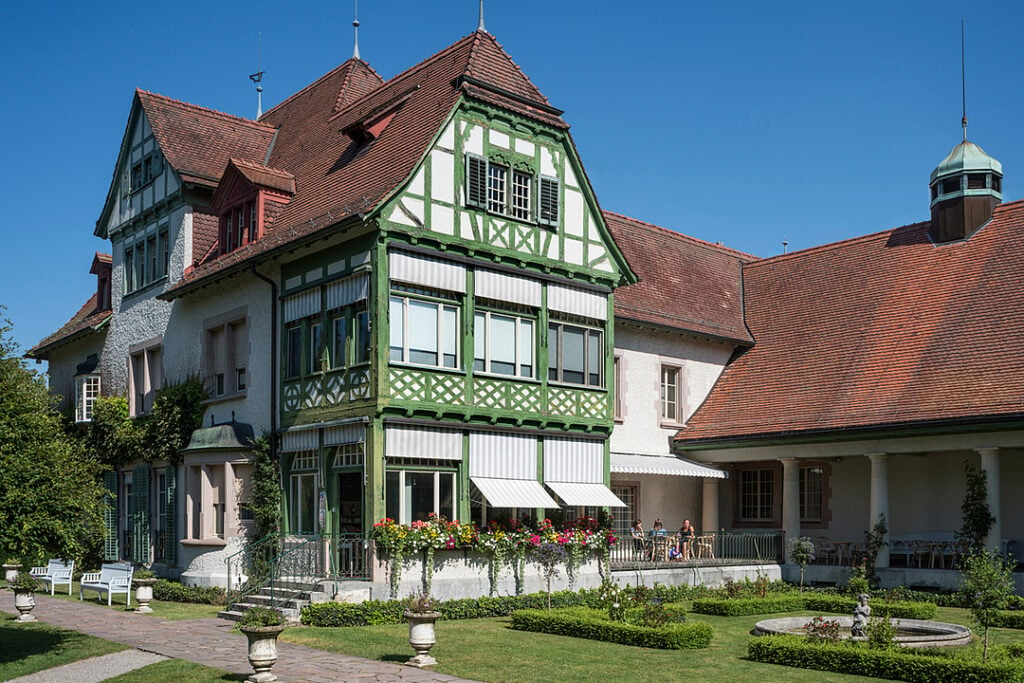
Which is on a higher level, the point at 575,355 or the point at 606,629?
the point at 575,355

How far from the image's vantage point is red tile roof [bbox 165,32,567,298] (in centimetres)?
2316

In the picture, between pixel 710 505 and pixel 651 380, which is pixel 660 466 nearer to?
pixel 651 380

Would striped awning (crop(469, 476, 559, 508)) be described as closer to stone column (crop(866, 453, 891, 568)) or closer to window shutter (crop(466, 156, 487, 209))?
window shutter (crop(466, 156, 487, 209))

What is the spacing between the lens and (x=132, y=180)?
31.2 metres

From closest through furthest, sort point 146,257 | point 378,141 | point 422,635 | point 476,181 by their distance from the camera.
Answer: point 422,635, point 476,181, point 378,141, point 146,257

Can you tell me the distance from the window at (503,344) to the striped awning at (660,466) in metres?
4.50

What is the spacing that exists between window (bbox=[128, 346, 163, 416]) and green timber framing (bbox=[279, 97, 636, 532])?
6678mm

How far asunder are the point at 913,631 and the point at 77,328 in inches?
1022

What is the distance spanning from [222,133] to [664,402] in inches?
572

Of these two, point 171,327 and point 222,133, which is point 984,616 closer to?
point 171,327

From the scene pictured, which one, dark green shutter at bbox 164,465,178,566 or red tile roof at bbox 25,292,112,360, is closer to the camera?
dark green shutter at bbox 164,465,178,566

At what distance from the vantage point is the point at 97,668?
1487cm

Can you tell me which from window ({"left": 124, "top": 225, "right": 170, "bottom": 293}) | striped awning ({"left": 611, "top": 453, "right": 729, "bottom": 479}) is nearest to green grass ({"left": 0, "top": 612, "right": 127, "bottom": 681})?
window ({"left": 124, "top": 225, "right": 170, "bottom": 293})

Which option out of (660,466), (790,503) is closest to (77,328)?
(660,466)
